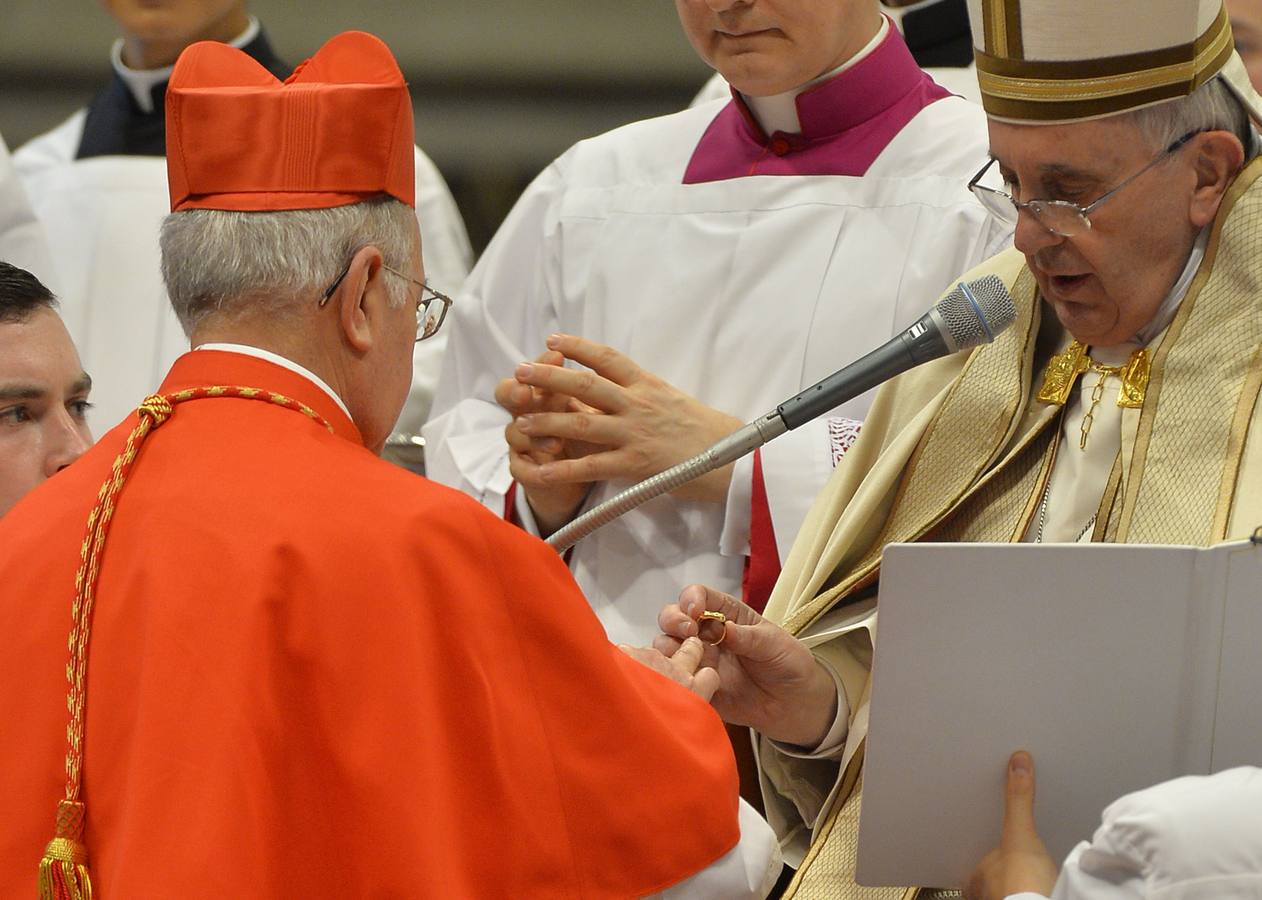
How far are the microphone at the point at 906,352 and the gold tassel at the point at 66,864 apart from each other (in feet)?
2.92

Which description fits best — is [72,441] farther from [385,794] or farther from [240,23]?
[240,23]

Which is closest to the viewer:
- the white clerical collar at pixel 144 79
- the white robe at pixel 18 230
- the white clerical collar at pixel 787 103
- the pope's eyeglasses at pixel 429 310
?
the pope's eyeglasses at pixel 429 310

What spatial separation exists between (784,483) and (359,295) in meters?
1.20

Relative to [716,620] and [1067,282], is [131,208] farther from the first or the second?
[1067,282]

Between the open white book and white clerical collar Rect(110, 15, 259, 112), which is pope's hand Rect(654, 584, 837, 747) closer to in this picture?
the open white book

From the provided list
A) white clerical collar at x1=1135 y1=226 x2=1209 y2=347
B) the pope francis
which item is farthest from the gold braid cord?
white clerical collar at x1=1135 y1=226 x2=1209 y2=347

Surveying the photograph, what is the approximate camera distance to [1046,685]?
7.64 feet

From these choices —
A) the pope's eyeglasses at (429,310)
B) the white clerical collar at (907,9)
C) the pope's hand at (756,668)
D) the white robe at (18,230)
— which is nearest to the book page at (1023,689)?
the pope's hand at (756,668)

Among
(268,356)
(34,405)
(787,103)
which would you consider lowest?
(268,356)

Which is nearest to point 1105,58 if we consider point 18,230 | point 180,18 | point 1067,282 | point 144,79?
point 1067,282

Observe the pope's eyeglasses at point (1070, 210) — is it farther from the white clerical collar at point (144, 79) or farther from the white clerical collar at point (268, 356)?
the white clerical collar at point (144, 79)

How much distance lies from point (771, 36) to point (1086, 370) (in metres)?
1.07

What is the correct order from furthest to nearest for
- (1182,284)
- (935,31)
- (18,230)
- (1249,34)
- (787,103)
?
(935,31) < (18,230) < (1249,34) < (787,103) < (1182,284)

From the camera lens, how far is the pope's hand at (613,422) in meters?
3.42
